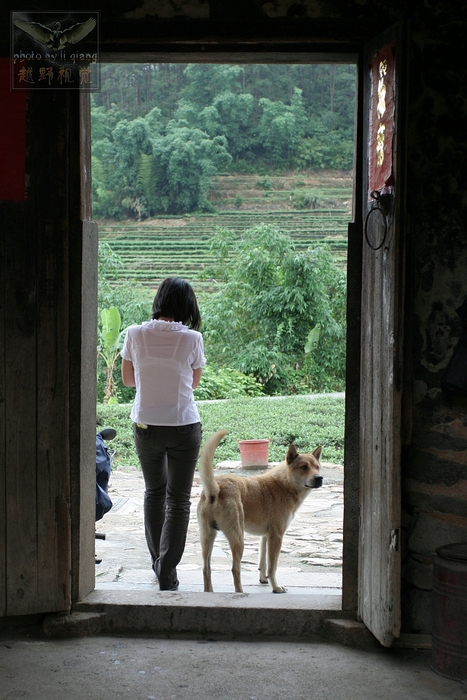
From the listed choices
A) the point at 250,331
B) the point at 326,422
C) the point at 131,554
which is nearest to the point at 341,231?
the point at 250,331

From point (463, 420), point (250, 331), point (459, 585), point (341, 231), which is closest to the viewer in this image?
point (459, 585)

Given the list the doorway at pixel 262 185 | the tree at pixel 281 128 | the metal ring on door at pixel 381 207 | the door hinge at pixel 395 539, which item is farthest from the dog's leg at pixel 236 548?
the tree at pixel 281 128

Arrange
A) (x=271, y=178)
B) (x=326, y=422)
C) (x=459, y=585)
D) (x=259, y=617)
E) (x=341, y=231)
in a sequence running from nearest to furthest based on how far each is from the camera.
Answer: (x=459, y=585) < (x=259, y=617) < (x=326, y=422) < (x=341, y=231) < (x=271, y=178)

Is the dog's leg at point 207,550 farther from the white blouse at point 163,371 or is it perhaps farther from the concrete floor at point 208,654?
the white blouse at point 163,371

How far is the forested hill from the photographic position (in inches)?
982

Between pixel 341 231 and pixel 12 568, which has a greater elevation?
pixel 341 231

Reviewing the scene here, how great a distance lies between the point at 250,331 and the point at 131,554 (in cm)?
1026

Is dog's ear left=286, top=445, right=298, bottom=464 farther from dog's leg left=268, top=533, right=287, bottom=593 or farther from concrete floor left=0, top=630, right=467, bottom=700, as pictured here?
concrete floor left=0, top=630, right=467, bottom=700

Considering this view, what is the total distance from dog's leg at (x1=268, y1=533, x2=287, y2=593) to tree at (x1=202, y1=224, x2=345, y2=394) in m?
10.00

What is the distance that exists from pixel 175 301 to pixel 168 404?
1.98ft

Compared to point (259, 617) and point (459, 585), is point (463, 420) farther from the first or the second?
point (259, 617)

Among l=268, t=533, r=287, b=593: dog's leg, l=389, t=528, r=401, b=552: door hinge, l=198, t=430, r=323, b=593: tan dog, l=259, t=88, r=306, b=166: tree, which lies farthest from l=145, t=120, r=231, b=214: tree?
l=389, t=528, r=401, b=552: door hinge

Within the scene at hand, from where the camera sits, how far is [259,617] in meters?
3.60

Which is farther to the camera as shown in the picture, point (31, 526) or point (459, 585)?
point (31, 526)
